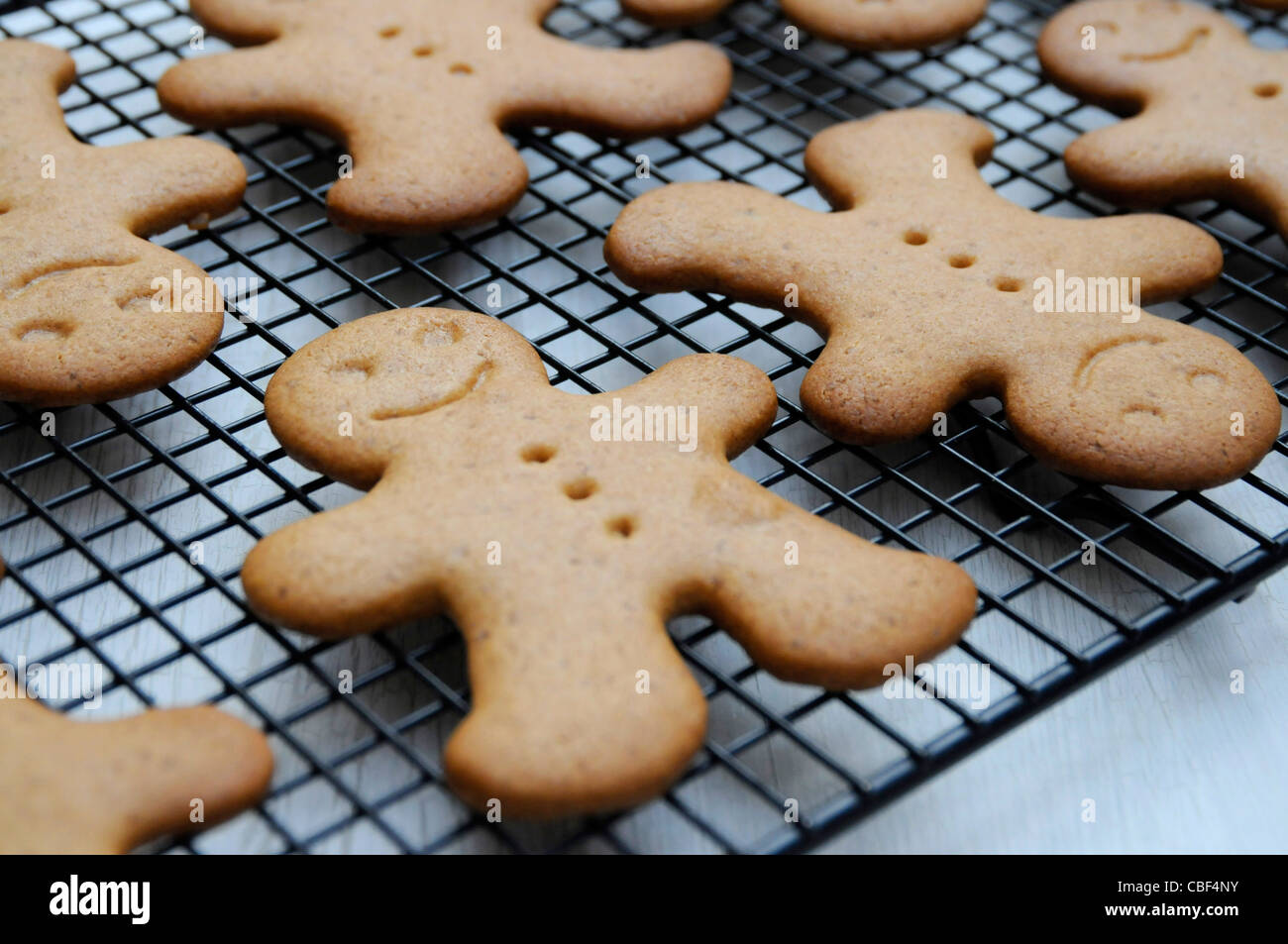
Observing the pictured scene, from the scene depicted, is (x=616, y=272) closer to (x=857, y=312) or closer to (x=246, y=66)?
(x=857, y=312)

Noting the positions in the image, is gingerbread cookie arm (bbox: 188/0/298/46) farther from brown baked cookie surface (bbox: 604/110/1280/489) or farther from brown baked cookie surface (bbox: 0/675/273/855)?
brown baked cookie surface (bbox: 0/675/273/855)

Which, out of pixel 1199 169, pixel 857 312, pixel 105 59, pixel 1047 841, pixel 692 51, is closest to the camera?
pixel 1047 841

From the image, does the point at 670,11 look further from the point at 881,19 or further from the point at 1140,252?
the point at 1140,252

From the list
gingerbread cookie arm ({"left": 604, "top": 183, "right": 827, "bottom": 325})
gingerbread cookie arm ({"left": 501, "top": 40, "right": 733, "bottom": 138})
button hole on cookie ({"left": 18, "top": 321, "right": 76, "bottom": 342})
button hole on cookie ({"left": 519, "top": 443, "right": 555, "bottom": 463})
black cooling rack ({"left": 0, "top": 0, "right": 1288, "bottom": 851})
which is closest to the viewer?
black cooling rack ({"left": 0, "top": 0, "right": 1288, "bottom": 851})

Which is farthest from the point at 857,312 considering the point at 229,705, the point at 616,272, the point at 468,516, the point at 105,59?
the point at 105,59

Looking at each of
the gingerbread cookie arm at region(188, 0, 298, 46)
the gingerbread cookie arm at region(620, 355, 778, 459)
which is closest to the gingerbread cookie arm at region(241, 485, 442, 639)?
the gingerbread cookie arm at region(620, 355, 778, 459)

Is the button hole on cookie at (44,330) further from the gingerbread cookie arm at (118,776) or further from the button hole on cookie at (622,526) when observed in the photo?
the button hole on cookie at (622,526)

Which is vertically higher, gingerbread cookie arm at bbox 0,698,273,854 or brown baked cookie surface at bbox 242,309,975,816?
brown baked cookie surface at bbox 242,309,975,816

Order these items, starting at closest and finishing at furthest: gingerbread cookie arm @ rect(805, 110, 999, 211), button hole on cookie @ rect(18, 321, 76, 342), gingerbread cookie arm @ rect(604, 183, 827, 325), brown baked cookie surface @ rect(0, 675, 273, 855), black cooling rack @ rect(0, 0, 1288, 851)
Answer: brown baked cookie surface @ rect(0, 675, 273, 855), black cooling rack @ rect(0, 0, 1288, 851), button hole on cookie @ rect(18, 321, 76, 342), gingerbread cookie arm @ rect(604, 183, 827, 325), gingerbread cookie arm @ rect(805, 110, 999, 211)
